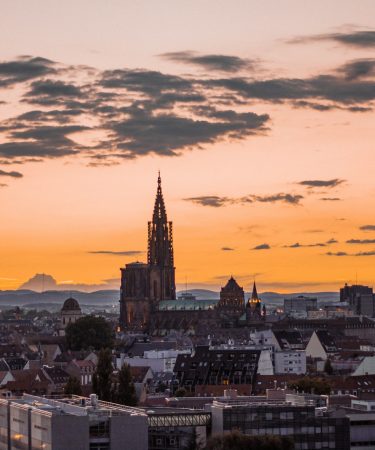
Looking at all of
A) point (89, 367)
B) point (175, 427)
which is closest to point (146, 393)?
point (89, 367)

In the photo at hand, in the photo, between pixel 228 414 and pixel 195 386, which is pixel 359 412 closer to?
pixel 228 414

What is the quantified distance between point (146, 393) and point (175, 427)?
5997cm

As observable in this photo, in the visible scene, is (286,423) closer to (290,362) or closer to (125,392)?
(125,392)

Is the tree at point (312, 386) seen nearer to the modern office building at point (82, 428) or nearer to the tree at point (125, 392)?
the tree at point (125, 392)

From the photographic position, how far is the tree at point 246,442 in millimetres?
88188

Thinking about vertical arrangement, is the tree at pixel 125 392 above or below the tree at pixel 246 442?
above

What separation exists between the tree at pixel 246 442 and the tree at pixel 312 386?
50202mm

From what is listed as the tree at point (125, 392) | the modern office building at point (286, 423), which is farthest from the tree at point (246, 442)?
the tree at point (125, 392)

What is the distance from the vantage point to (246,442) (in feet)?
291

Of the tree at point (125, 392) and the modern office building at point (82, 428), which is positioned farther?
the tree at point (125, 392)

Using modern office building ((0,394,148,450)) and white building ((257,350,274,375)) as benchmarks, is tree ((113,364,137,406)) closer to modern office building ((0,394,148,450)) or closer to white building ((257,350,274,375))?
modern office building ((0,394,148,450))

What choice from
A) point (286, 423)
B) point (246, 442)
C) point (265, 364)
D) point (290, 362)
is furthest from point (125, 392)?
point (290, 362)

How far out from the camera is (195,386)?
16150 centimetres

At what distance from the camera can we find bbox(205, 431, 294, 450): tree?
88188 mm
